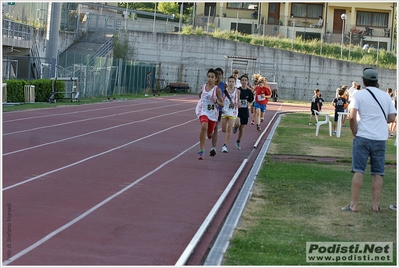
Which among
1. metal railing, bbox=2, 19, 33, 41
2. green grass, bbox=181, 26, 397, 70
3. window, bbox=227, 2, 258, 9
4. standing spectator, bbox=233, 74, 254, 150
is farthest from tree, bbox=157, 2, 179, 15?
standing spectator, bbox=233, 74, 254, 150

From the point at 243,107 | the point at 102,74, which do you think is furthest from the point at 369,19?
the point at 243,107

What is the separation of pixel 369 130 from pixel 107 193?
3.97m

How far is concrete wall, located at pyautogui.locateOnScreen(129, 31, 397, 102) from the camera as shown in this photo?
198 feet

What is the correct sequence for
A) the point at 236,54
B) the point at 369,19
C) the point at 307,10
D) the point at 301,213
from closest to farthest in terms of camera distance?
the point at 301,213 < the point at 236,54 < the point at 307,10 < the point at 369,19

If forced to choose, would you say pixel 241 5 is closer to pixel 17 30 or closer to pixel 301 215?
pixel 17 30

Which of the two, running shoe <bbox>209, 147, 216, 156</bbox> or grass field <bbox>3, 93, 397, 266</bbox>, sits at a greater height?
running shoe <bbox>209, 147, 216, 156</bbox>

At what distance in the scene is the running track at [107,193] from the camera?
779 centimetres

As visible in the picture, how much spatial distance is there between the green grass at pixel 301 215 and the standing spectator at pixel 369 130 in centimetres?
52

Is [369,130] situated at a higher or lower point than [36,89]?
lower

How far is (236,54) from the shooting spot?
200 ft

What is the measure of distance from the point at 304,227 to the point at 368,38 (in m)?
62.1

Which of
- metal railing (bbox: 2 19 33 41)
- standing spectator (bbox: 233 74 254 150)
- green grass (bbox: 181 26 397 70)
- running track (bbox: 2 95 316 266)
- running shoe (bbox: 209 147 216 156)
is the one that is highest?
green grass (bbox: 181 26 397 70)

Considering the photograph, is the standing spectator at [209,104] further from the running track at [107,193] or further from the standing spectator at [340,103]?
the standing spectator at [340,103]

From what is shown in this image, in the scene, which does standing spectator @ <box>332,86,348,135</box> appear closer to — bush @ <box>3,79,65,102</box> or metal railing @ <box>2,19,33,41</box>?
bush @ <box>3,79,65,102</box>
